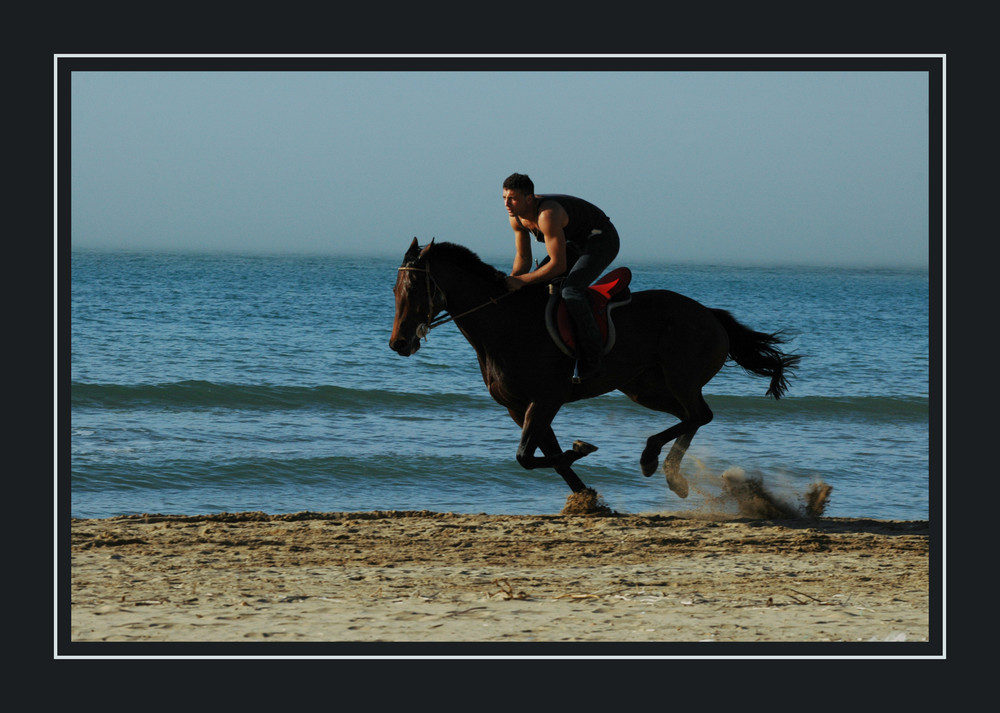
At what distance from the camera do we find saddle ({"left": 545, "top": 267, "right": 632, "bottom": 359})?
7.70m

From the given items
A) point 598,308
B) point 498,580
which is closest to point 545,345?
point 598,308

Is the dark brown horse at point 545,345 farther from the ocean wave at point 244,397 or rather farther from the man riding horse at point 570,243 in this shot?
the ocean wave at point 244,397

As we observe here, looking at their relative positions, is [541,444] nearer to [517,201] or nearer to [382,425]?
[517,201]

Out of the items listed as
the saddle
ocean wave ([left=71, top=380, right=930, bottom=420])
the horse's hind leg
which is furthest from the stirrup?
ocean wave ([left=71, top=380, right=930, bottom=420])

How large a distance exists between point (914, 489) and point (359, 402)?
878 cm

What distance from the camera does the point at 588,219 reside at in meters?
7.84

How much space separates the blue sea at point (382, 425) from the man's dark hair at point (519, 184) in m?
2.79

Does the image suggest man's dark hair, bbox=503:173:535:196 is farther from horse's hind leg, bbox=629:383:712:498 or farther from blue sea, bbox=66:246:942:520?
blue sea, bbox=66:246:942:520

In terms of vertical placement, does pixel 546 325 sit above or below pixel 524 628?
above

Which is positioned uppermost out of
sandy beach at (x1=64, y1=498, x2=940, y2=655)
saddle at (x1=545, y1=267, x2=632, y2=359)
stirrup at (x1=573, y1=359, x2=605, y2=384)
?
saddle at (x1=545, y1=267, x2=632, y2=359)

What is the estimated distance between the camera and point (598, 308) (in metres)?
7.93
